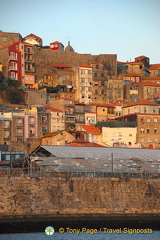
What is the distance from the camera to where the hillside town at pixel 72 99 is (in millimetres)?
93250

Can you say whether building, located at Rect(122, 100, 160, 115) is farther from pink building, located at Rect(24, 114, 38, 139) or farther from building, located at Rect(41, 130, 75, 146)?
pink building, located at Rect(24, 114, 38, 139)

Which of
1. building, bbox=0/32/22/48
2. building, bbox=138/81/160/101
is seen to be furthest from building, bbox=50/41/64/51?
building, bbox=138/81/160/101

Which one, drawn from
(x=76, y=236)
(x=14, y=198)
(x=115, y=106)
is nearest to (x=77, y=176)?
(x=14, y=198)

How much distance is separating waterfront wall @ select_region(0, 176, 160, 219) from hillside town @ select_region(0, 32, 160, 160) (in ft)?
86.7

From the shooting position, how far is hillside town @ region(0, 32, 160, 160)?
93.2 metres

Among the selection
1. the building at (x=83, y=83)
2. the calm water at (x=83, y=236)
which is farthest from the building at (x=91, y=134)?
the calm water at (x=83, y=236)

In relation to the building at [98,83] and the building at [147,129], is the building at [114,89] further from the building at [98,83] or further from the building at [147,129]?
the building at [147,129]

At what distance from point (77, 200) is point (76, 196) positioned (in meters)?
0.44

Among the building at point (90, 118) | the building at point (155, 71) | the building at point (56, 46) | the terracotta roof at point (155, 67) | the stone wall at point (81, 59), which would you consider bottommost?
the building at point (90, 118)

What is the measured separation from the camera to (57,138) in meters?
90.8

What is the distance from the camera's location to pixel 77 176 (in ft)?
193

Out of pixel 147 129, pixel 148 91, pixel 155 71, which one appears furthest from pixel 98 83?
pixel 147 129

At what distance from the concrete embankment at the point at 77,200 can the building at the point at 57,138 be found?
107ft

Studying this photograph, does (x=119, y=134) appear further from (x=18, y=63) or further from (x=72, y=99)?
(x=18, y=63)
